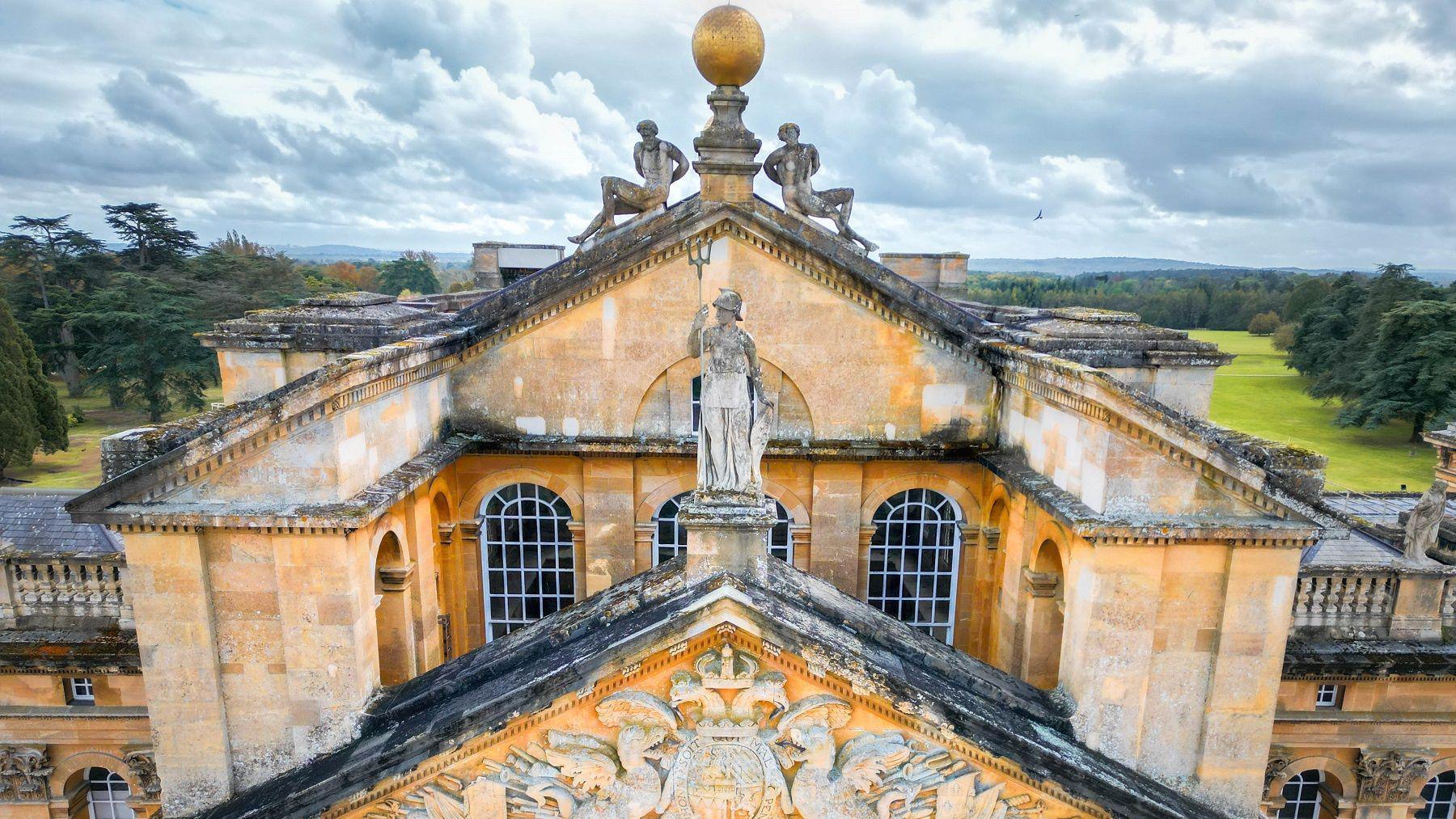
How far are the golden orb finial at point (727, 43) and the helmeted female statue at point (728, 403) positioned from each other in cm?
720

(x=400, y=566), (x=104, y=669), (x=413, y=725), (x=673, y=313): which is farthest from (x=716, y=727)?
(x=104, y=669)

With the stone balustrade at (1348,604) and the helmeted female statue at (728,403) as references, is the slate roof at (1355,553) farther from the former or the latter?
the helmeted female statue at (728,403)

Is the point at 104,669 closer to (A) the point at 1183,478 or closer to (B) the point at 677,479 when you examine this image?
(B) the point at 677,479

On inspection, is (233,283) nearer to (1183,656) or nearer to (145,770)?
(145,770)

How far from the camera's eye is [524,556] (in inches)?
678

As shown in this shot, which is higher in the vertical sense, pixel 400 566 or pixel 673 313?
pixel 673 313

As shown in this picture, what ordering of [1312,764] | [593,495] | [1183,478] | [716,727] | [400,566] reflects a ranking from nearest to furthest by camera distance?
[716,727] → [1183,478] → [400,566] → [1312,764] → [593,495]

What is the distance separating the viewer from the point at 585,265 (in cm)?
1545

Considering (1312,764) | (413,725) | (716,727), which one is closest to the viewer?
(716,727)

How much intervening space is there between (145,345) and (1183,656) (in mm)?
65347

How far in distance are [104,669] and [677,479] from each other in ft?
35.2

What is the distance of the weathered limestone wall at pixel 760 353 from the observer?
51.5 ft

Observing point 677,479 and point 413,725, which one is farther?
point 677,479

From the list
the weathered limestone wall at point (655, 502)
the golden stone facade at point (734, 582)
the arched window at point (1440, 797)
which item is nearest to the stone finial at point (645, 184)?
the golden stone facade at point (734, 582)
